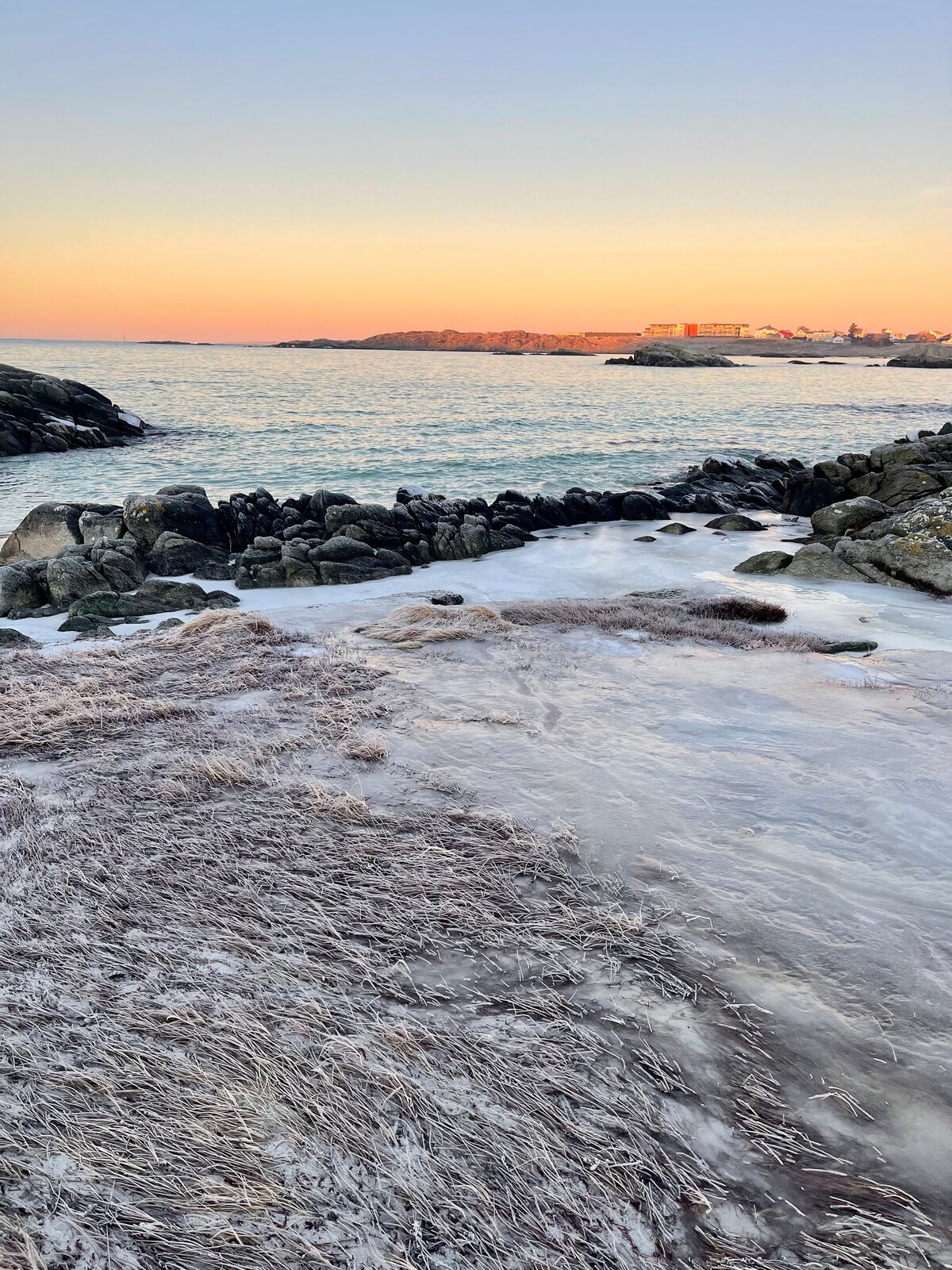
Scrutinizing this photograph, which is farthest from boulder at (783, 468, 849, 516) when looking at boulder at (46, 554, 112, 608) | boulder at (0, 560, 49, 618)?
boulder at (0, 560, 49, 618)

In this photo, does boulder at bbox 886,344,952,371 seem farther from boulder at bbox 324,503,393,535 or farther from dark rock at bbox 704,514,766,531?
boulder at bbox 324,503,393,535

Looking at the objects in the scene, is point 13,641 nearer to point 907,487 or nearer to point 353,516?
point 353,516

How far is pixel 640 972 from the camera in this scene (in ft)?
9.23

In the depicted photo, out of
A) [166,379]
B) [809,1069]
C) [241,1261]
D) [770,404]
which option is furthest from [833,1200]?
[166,379]

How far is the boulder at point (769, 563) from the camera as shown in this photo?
1087 cm

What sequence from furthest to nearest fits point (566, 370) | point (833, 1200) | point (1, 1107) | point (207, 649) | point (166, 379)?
point (566, 370), point (166, 379), point (207, 649), point (1, 1107), point (833, 1200)

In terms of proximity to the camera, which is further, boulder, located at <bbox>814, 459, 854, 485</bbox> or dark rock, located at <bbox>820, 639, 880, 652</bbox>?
boulder, located at <bbox>814, 459, 854, 485</bbox>

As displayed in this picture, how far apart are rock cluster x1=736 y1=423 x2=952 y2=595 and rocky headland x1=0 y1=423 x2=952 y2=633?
23mm

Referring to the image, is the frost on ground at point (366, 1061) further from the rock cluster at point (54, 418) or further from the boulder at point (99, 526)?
the rock cluster at point (54, 418)

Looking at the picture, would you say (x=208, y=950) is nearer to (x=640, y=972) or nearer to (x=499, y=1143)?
(x=499, y=1143)

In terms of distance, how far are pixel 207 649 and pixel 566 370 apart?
106169 mm

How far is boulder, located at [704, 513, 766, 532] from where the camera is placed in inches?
610

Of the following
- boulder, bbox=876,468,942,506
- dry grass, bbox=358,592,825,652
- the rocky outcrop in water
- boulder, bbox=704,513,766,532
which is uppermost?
the rocky outcrop in water

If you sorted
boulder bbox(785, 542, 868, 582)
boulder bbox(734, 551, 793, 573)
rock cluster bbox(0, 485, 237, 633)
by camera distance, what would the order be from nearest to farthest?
rock cluster bbox(0, 485, 237, 633)
boulder bbox(785, 542, 868, 582)
boulder bbox(734, 551, 793, 573)
